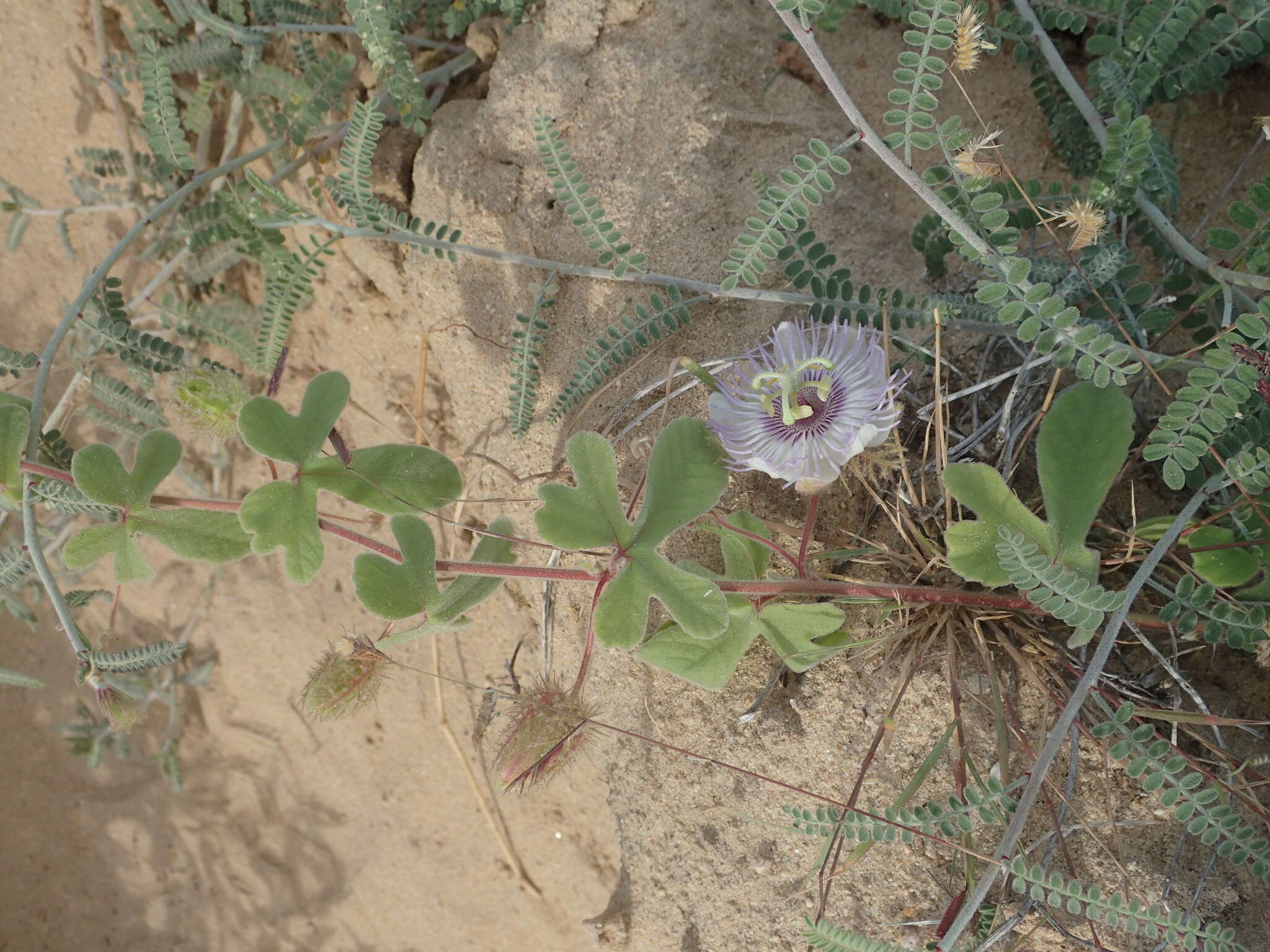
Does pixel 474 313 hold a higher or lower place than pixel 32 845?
higher

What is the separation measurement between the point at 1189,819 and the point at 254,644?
211 centimetres

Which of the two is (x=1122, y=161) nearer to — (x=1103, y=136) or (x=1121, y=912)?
(x=1103, y=136)

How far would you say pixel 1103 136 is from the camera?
4.93 ft

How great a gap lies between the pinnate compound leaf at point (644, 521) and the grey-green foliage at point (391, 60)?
856 millimetres

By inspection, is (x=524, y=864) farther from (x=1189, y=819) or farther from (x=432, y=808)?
(x=1189, y=819)

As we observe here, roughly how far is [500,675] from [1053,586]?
1338 mm

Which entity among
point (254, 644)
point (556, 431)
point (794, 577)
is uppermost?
point (556, 431)

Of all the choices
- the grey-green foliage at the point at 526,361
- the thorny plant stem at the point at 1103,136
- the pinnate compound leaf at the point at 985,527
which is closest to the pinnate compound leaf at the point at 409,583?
the grey-green foliage at the point at 526,361

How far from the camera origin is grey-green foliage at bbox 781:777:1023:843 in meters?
1.22

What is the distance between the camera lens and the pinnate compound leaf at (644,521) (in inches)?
48.8

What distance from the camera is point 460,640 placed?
223cm

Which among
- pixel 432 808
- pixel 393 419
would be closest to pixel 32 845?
pixel 432 808

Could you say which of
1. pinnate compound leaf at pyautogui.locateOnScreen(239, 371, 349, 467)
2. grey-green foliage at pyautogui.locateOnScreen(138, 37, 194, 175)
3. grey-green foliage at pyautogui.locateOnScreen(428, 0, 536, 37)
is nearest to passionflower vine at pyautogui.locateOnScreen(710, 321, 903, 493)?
pinnate compound leaf at pyautogui.locateOnScreen(239, 371, 349, 467)

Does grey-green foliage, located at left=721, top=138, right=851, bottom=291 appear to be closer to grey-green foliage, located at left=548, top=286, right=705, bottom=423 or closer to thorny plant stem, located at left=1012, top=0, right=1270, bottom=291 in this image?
grey-green foliage, located at left=548, top=286, right=705, bottom=423
